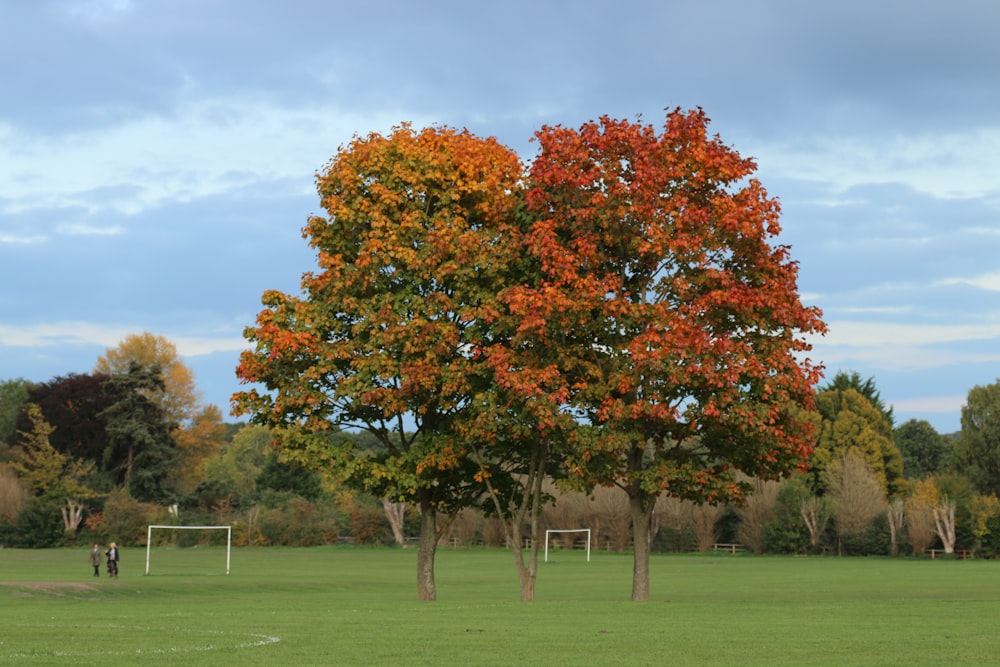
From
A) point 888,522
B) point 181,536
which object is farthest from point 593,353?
point 181,536

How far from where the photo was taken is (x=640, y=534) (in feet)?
104

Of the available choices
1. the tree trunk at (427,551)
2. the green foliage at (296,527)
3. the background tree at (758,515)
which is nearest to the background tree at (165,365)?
the green foliage at (296,527)

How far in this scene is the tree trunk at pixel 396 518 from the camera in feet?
327

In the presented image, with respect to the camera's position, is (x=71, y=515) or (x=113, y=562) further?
(x=71, y=515)

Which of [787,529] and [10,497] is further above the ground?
[10,497]

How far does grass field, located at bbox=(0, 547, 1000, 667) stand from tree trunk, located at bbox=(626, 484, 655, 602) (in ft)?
2.98

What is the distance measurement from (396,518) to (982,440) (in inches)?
1930

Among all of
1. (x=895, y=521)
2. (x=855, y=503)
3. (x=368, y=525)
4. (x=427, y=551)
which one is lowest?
(x=368, y=525)

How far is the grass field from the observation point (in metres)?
16.6

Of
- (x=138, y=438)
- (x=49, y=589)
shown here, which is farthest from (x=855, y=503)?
(x=49, y=589)

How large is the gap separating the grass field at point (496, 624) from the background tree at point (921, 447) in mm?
69952

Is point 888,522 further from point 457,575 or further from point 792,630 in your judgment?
point 792,630

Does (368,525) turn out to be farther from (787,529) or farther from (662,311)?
(662,311)

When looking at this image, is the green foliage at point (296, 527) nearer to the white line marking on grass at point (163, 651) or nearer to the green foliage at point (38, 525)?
the green foliage at point (38, 525)
